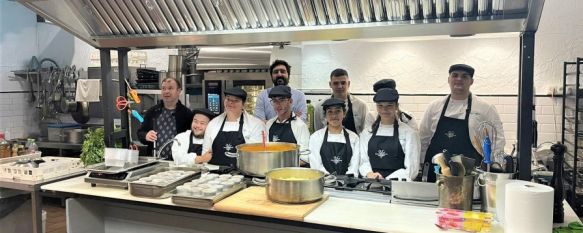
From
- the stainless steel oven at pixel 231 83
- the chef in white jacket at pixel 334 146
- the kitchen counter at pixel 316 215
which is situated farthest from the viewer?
the stainless steel oven at pixel 231 83

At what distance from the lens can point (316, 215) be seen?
1979 millimetres

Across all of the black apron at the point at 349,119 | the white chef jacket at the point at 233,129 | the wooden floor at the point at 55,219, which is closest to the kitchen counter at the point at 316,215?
the white chef jacket at the point at 233,129

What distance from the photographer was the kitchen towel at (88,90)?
5.82 m

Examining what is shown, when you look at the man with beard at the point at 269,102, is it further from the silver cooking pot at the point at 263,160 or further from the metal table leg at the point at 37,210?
the metal table leg at the point at 37,210

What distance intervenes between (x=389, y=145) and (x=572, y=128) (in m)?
3.01

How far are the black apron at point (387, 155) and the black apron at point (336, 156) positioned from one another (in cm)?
17

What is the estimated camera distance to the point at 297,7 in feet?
7.58

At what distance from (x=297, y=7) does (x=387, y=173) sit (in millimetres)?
1300

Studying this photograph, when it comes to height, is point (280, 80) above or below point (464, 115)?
above

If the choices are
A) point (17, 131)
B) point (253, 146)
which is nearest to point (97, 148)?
point (253, 146)

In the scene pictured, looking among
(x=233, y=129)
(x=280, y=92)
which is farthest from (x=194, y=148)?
(x=280, y=92)

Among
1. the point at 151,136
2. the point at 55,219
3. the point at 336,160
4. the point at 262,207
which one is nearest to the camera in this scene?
the point at 262,207

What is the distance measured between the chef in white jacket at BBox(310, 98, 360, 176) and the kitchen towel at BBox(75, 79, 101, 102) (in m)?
3.80

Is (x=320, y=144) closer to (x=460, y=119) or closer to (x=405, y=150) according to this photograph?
(x=405, y=150)
